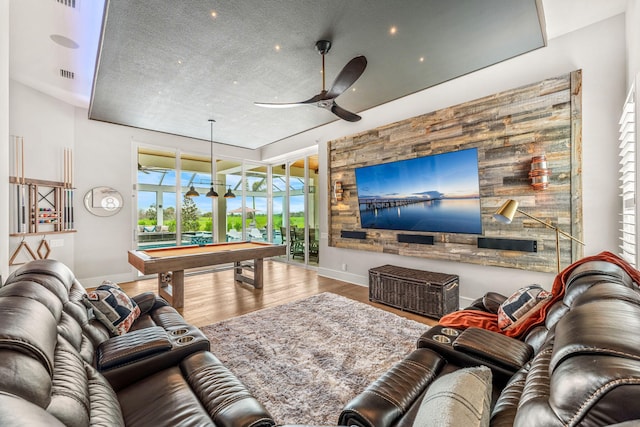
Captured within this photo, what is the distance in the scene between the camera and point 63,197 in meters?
4.73

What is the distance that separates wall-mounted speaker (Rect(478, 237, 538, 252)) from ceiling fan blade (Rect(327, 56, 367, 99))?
261 centimetres

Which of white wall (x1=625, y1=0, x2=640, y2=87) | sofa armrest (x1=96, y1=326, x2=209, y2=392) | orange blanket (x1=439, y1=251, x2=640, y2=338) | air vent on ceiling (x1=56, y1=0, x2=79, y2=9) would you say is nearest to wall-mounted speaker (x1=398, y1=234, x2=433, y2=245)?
orange blanket (x1=439, y1=251, x2=640, y2=338)

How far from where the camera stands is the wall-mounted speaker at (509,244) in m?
3.26

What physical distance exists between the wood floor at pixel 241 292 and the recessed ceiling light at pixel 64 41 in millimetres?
3529

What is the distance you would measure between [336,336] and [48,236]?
5006 mm

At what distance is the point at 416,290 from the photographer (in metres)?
3.67

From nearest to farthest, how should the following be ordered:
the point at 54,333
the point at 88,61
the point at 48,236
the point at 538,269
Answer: the point at 54,333 < the point at 538,269 < the point at 88,61 < the point at 48,236

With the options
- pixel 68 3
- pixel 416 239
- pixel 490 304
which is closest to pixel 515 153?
pixel 416 239

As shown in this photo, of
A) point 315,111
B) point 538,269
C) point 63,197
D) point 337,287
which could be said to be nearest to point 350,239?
point 337,287

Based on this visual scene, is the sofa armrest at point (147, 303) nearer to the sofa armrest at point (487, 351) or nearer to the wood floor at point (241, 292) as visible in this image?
the wood floor at point (241, 292)

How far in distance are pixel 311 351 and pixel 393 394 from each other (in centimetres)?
155

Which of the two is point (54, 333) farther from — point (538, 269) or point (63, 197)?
point (63, 197)

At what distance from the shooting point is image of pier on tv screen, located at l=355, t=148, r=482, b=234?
3703 millimetres

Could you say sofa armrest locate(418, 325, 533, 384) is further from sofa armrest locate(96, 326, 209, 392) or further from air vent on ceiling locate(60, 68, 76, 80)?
air vent on ceiling locate(60, 68, 76, 80)
